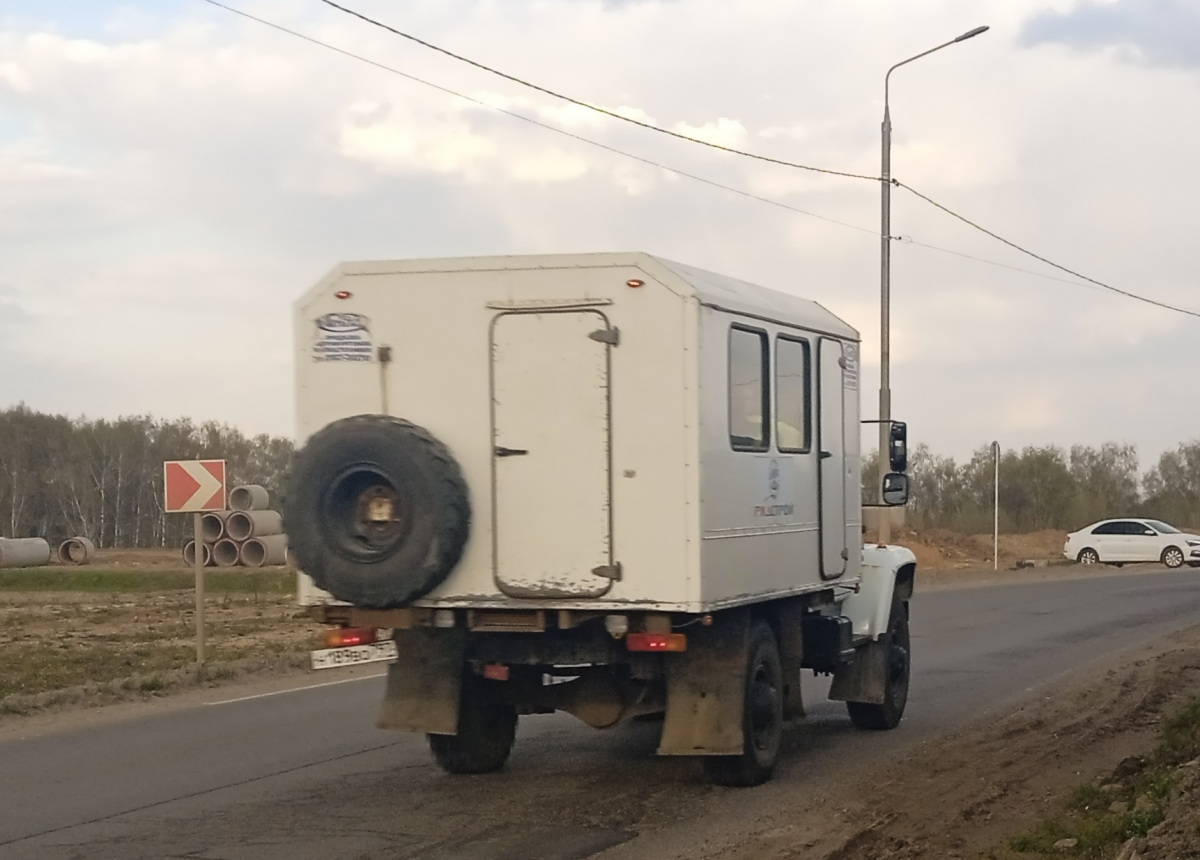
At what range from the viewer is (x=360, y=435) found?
863 centimetres

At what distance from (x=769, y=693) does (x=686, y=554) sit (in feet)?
5.40

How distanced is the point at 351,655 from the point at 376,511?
3.24ft

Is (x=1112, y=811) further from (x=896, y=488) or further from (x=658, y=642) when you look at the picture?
(x=896, y=488)

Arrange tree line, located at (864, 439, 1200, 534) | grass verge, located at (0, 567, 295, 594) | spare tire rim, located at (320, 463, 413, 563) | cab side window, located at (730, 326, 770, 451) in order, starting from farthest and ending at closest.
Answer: tree line, located at (864, 439, 1200, 534) → grass verge, located at (0, 567, 295, 594) → cab side window, located at (730, 326, 770, 451) → spare tire rim, located at (320, 463, 413, 563)

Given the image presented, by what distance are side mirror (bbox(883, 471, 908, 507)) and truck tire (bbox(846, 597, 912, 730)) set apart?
80 cm

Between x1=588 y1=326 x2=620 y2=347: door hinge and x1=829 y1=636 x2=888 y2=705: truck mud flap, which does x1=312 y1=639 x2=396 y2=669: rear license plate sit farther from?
x1=829 y1=636 x2=888 y2=705: truck mud flap

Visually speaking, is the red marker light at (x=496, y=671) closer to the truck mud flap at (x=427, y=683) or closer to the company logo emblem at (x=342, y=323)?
the truck mud flap at (x=427, y=683)

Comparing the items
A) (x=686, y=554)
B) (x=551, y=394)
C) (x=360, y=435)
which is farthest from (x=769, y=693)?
(x=360, y=435)

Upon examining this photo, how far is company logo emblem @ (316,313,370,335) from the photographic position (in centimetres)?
899

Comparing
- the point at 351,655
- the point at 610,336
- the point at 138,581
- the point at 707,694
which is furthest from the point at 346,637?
the point at 138,581

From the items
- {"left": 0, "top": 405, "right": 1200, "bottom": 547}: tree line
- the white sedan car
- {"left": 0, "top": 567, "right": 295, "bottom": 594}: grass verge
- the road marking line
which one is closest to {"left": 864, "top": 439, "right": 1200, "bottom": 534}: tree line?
{"left": 0, "top": 405, "right": 1200, "bottom": 547}: tree line

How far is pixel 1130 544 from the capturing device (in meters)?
45.4

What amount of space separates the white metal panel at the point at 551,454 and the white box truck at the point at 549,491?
0.01 metres

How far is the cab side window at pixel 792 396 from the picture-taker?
9.79 meters
